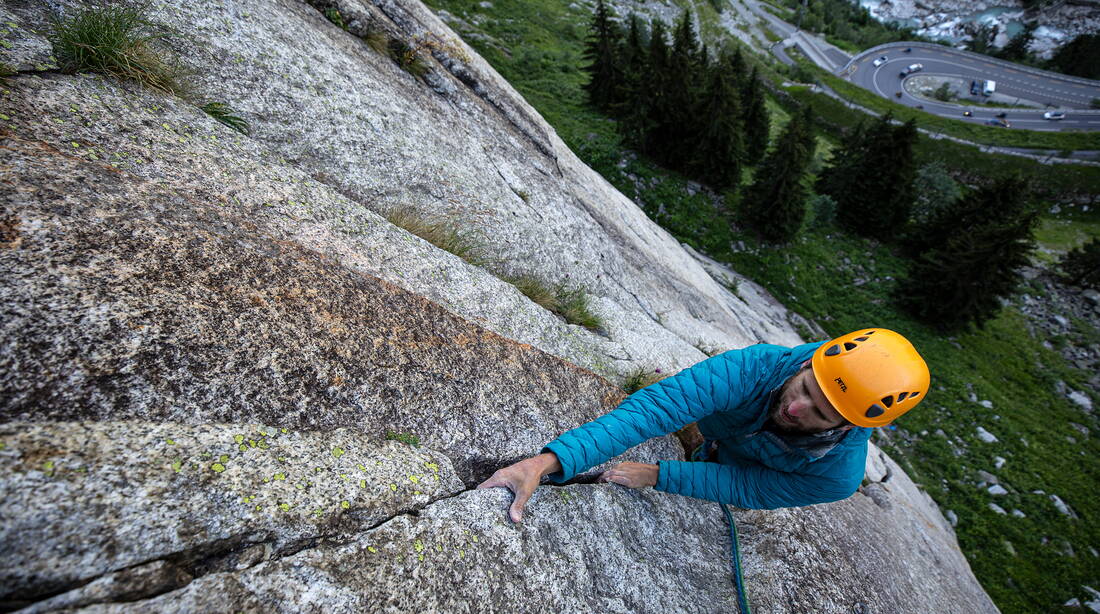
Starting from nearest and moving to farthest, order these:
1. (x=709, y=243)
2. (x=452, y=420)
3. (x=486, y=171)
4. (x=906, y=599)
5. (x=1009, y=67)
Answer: (x=452, y=420)
(x=906, y=599)
(x=486, y=171)
(x=709, y=243)
(x=1009, y=67)

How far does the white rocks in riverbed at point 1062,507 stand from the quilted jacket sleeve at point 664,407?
23.3 m


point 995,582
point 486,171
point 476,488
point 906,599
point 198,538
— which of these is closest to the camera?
point 198,538

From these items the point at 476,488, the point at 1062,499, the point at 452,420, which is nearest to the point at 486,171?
the point at 452,420

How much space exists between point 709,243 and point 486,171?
24.1 meters

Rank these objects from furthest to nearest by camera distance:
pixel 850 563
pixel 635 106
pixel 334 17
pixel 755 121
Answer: pixel 755 121, pixel 635 106, pixel 334 17, pixel 850 563

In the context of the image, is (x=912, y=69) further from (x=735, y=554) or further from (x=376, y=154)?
(x=735, y=554)

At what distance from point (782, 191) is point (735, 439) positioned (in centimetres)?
2763

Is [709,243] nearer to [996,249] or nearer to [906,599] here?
[996,249]

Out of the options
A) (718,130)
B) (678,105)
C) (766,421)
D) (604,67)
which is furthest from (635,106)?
(766,421)

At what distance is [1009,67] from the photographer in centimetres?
8600

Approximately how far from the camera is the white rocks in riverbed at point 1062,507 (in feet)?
56.5

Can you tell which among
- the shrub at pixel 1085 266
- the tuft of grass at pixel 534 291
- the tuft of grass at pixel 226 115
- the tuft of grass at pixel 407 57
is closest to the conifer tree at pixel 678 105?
the tuft of grass at pixel 407 57

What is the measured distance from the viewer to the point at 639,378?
18.1 feet

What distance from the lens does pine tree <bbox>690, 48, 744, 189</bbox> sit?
29062mm
